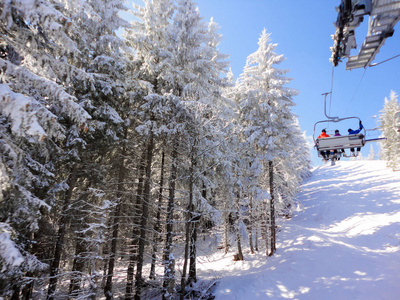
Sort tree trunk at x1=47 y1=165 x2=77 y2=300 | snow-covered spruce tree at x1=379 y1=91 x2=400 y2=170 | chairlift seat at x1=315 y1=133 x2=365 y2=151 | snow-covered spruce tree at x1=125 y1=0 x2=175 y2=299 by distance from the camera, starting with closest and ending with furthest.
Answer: tree trunk at x1=47 y1=165 x2=77 y2=300 < chairlift seat at x1=315 y1=133 x2=365 y2=151 < snow-covered spruce tree at x1=125 y1=0 x2=175 y2=299 < snow-covered spruce tree at x1=379 y1=91 x2=400 y2=170

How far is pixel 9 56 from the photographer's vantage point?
606cm

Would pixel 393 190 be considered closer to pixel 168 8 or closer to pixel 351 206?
pixel 351 206

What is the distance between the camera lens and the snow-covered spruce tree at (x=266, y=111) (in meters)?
17.2

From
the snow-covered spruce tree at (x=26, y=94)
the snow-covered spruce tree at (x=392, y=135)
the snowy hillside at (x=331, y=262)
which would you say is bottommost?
the snowy hillside at (x=331, y=262)

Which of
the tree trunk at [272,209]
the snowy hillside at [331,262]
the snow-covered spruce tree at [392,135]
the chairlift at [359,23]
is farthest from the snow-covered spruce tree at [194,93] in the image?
the snow-covered spruce tree at [392,135]

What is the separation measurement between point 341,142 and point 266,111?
818 centimetres

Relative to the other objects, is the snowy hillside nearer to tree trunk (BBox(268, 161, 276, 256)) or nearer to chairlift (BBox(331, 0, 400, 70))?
tree trunk (BBox(268, 161, 276, 256))

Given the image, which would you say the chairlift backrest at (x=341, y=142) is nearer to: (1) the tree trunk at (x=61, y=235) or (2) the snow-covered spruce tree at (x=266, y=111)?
(2) the snow-covered spruce tree at (x=266, y=111)

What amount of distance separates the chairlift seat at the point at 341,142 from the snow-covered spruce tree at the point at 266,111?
20.3ft

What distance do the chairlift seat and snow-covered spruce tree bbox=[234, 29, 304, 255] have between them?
6199 mm

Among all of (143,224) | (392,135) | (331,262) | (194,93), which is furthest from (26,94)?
(392,135)

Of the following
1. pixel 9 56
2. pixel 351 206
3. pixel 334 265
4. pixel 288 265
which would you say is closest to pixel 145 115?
pixel 9 56

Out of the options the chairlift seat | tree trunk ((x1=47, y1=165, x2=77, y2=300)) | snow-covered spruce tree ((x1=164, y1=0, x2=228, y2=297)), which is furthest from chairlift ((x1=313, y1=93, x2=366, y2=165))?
tree trunk ((x1=47, y1=165, x2=77, y2=300))

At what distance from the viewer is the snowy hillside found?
11312 mm
